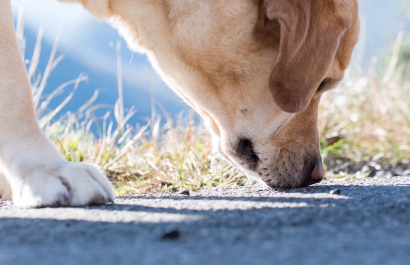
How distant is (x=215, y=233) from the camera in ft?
4.44

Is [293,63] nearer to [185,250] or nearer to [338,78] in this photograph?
[338,78]

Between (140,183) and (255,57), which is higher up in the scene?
(255,57)

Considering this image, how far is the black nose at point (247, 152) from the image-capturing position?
262 cm

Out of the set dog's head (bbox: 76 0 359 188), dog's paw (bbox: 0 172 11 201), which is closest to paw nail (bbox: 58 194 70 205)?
dog's paw (bbox: 0 172 11 201)

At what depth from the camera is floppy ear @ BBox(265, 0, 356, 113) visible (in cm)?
217

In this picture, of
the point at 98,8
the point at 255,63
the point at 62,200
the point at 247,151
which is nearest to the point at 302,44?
the point at 255,63

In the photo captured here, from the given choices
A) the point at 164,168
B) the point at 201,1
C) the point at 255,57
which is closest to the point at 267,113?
the point at 255,57

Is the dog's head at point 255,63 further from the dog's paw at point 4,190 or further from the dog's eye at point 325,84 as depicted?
the dog's paw at point 4,190

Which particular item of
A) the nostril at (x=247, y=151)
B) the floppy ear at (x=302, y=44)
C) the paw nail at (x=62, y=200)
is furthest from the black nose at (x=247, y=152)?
the paw nail at (x=62, y=200)

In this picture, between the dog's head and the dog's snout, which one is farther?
the dog's snout

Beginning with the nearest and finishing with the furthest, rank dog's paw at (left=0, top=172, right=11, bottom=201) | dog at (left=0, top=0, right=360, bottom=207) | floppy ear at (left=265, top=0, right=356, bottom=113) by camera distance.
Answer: dog at (left=0, top=0, right=360, bottom=207) → floppy ear at (left=265, top=0, right=356, bottom=113) → dog's paw at (left=0, top=172, right=11, bottom=201)

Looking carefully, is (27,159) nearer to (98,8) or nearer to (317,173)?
(98,8)

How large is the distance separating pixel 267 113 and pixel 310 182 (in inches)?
15.5

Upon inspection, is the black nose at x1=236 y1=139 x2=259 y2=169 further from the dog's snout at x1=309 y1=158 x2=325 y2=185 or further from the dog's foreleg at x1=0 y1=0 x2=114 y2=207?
the dog's foreleg at x1=0 y1=0 x2=114 y2=207
